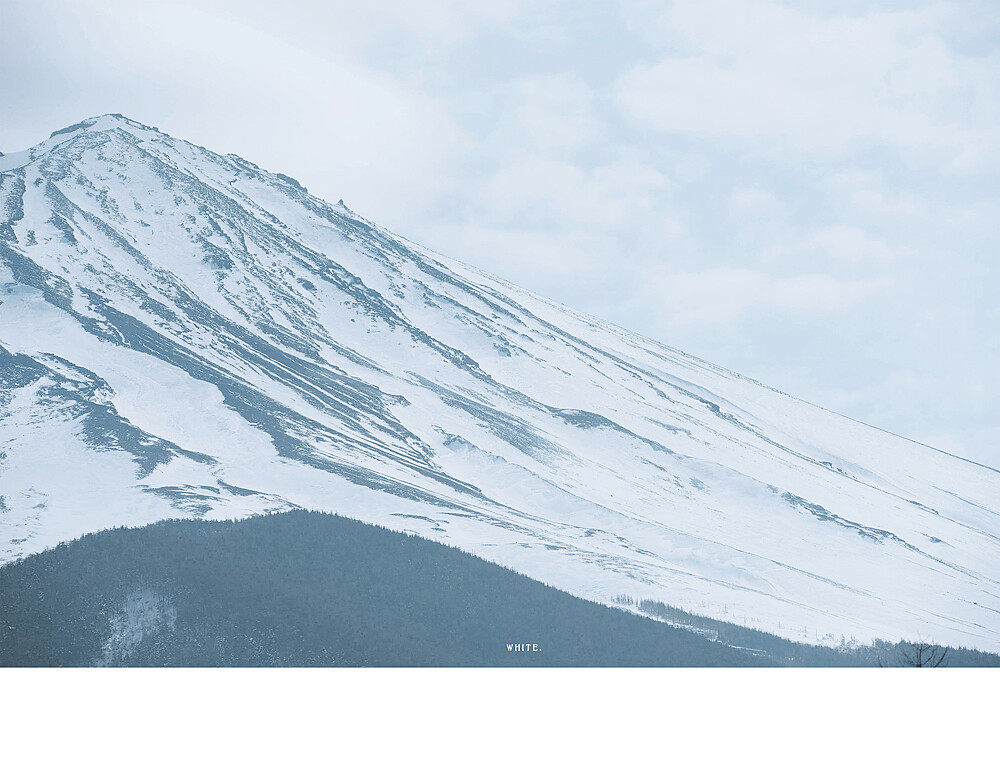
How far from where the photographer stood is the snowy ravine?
3369 cm

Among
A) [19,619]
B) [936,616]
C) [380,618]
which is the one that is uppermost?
[936,616]

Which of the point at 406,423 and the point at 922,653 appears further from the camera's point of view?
the point at 406,423

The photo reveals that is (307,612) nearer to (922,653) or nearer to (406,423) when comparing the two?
(922,653)

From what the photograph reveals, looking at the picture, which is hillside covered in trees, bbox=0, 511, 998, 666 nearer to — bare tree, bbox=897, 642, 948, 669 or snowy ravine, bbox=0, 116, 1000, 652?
bare tree, bbox=897, 642, 948, 669

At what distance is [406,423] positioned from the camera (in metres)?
44.4

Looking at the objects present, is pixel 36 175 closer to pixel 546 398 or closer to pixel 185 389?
pixel 185 389

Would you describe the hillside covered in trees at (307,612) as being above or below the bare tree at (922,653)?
below

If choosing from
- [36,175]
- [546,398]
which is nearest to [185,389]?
[546,398]

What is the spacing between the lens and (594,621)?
2644 centimetres

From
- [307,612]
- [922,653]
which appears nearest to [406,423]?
[307,612]

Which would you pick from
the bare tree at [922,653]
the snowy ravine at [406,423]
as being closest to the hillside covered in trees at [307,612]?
the bare tree at [922,653]

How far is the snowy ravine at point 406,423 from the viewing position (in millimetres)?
Result: 33688

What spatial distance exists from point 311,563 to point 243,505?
17.1 ft

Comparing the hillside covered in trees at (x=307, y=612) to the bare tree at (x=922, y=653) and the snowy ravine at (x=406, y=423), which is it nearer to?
the bare tree at (x=922, y=653)
